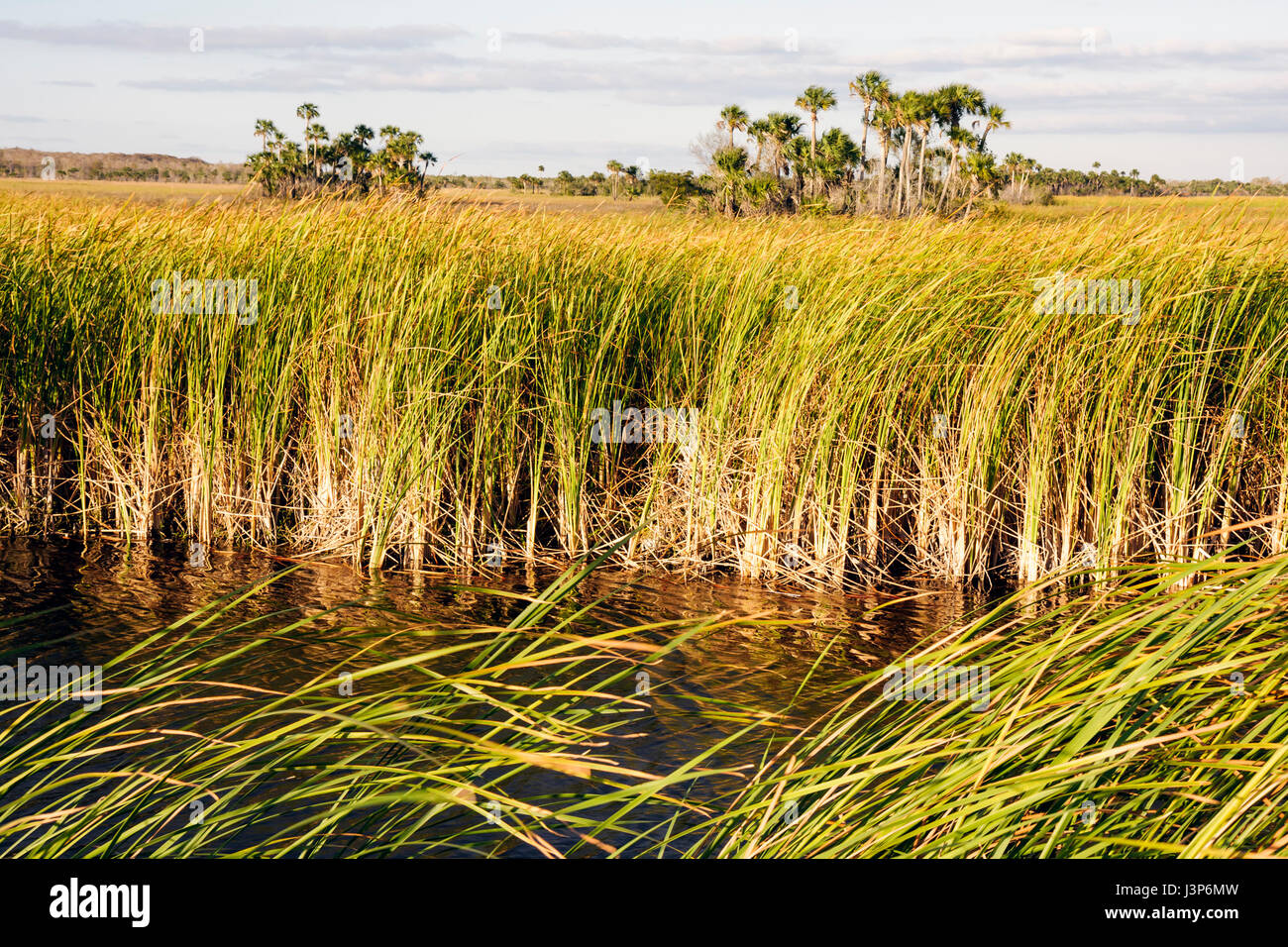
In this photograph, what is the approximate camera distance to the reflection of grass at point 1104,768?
2.21 m

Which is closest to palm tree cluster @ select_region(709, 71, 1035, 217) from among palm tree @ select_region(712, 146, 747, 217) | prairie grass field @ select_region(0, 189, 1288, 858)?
palm tree @ select_region(712, 146, 747, 217)

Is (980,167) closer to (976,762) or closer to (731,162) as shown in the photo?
(731,162)

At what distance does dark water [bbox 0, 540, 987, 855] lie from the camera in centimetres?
582

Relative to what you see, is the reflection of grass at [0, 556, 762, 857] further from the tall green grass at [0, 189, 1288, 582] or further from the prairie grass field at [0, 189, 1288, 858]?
the tall green grass at [0, 189, 1288, 582]

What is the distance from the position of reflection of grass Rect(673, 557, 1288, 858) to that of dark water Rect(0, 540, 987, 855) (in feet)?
8.72

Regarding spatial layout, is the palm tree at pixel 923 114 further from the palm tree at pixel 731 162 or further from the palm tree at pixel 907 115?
the palm tree at pixel 731 162
